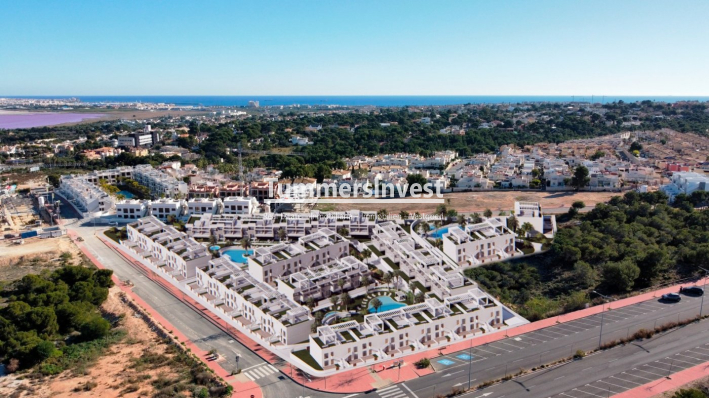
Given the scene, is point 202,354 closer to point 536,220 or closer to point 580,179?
point 536,220

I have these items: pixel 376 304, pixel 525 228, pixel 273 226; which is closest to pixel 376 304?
pixel 376 304

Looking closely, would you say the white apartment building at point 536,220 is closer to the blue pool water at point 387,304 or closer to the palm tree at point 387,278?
the palm tree at point 387,278

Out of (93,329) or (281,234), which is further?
(281,234)

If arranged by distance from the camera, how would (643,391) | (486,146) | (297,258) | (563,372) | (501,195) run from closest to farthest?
(643,391) < (563,372) < (297,258) < (501,195) < (486,146)

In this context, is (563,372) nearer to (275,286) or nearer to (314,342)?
(314,342)

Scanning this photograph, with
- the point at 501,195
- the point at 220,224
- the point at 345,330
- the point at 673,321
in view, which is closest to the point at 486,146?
the point at 501,195

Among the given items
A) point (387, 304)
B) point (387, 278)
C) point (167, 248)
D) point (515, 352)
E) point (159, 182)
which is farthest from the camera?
point (159, 182)
